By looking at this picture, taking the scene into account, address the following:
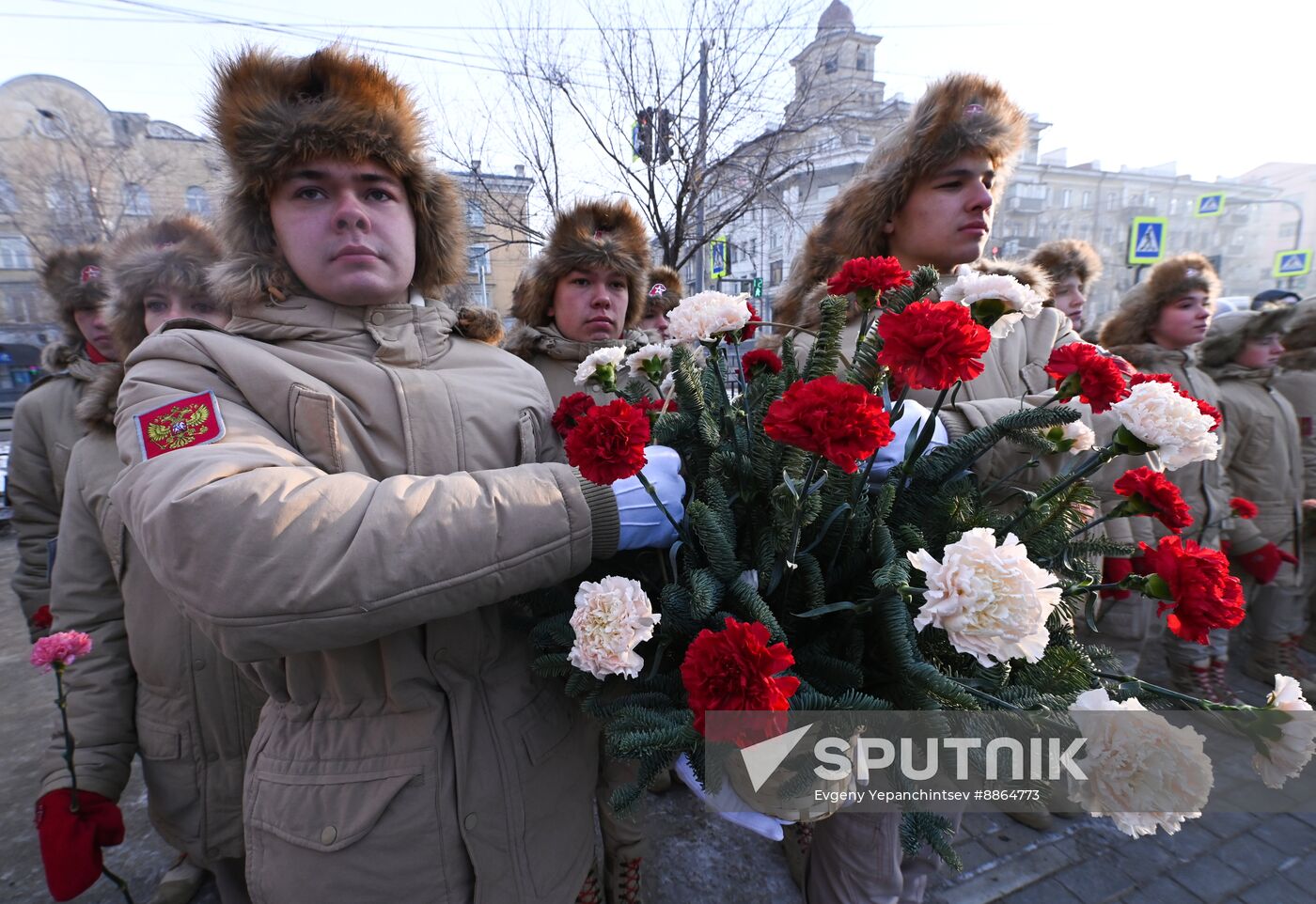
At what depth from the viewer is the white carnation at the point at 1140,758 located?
0.82 meters

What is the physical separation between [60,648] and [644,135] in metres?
6.99

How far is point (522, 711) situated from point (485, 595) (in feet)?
1.44

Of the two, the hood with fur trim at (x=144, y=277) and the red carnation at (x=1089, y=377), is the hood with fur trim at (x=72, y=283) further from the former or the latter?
the red carnation at (x=1089, y=377)

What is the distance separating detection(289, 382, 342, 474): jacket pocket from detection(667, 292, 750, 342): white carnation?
672 millimetres

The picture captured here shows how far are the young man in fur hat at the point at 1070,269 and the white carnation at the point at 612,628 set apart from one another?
4297mm

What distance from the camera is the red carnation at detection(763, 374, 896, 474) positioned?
0.73 metres

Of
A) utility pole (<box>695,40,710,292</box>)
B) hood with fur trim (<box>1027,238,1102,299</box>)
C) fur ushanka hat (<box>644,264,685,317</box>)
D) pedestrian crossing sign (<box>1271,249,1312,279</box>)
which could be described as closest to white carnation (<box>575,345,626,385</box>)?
fur ushanka hat (<box>644,264,685,317</box>)

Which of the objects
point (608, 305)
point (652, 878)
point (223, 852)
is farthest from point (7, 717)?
point (608, 305)

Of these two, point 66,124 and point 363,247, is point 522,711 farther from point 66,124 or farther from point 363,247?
point 66,124

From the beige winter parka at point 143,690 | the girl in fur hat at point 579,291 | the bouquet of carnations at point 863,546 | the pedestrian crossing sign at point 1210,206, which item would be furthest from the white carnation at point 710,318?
the pedestrian crossing sign at point 1210,206

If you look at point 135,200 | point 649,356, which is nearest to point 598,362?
point 649,356

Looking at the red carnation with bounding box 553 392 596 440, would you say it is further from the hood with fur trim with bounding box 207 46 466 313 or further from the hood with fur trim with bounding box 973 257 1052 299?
the hood with fur trim with bounding box 973 257 1052 299

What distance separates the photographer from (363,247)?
1.25 m

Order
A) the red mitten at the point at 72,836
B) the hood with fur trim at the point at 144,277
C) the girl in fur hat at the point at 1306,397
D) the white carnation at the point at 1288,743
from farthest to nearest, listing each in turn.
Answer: the girl in fur hat at the point at 1306,397 → the hood with fur trim at the point at 144,277 → the red mitten at the point at 72,836 → the white carnation at the point at 1288,743
